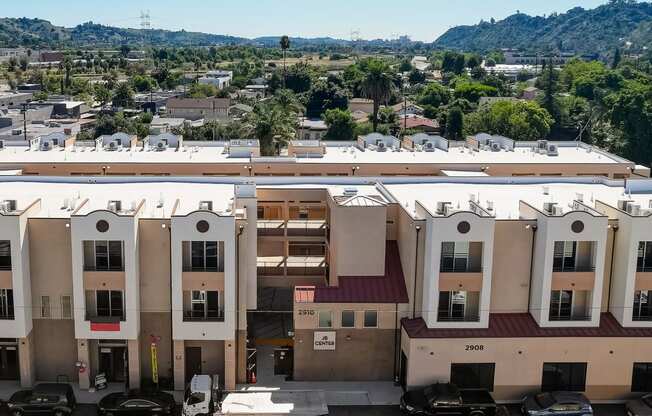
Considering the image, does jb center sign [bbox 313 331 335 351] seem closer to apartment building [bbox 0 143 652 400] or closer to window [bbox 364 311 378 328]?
apartment building [bbox 0 143 652 400]

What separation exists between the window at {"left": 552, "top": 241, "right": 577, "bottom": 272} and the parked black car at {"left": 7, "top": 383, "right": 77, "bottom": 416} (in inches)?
935

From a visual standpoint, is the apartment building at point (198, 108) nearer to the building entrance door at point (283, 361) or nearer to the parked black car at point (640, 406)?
the building entrance door at point (283, 361)

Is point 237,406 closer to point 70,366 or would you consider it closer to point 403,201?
point 70,366

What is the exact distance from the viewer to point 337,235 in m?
39.0

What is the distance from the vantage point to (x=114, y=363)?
122ft

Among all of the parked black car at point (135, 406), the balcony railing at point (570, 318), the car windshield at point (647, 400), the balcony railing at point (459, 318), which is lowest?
the parked black car at point (135, 406)

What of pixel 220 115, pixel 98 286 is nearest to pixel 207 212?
pixel 98 286

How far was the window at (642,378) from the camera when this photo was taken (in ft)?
120

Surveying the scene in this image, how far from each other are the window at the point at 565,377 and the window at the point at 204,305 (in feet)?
53.5

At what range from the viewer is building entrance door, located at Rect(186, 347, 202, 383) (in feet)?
123

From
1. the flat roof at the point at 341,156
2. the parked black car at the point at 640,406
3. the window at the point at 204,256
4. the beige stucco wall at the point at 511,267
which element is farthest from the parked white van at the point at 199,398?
the flat roof at the point at 341,156

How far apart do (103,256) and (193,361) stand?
692cm

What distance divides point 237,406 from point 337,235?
1006 cm

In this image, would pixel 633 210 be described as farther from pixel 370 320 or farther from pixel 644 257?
pixel 370 320
